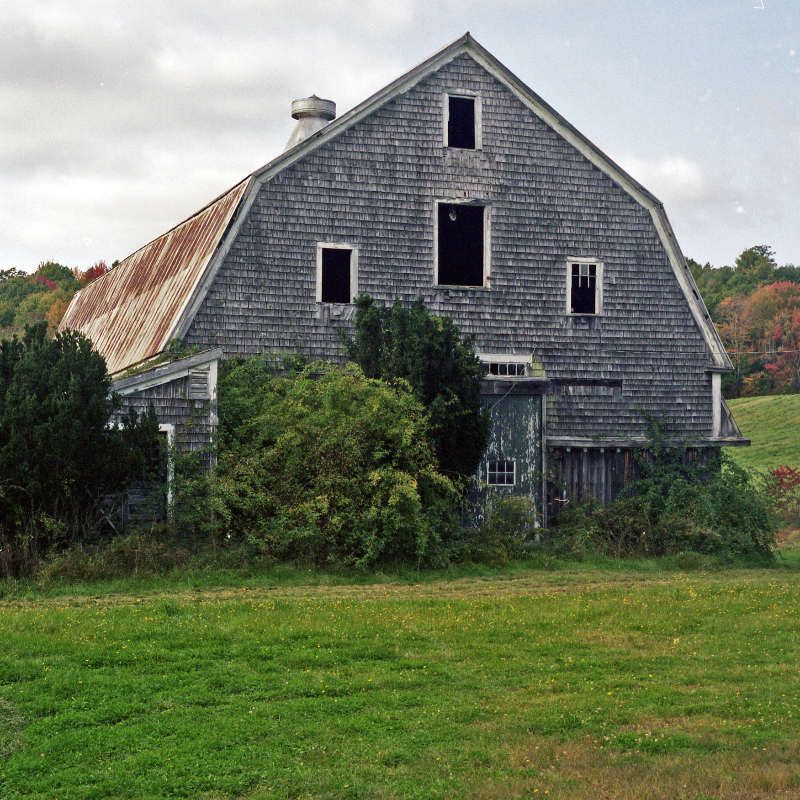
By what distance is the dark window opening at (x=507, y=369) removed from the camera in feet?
70.8

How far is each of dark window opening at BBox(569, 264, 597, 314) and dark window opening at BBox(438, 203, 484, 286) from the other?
2.08m

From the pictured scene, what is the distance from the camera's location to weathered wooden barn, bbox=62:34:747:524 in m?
20.5

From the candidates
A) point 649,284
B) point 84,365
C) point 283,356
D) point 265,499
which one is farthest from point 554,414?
point 84,365

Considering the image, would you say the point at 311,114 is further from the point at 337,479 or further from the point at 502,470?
the point at 337,479

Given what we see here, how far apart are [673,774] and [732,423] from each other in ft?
53.9

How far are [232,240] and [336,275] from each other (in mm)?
2236

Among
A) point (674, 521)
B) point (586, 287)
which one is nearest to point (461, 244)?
point (586, 287)

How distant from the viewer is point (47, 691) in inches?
344

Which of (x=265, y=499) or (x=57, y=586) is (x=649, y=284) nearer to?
(x=265, y=499)

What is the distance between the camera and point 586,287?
22.3 meters

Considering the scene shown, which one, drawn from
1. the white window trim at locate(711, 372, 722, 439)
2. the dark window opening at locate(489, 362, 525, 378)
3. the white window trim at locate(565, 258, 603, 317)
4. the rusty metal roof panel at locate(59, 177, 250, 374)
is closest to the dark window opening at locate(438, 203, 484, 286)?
the dark window opening at locate(489, 362, 525, 378)

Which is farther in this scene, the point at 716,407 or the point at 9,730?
the point at 716,407

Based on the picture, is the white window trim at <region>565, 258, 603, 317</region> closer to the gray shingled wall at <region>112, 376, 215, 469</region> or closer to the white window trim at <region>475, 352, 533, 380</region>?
the white window trim at <region>475, 352, 533, 380</region>

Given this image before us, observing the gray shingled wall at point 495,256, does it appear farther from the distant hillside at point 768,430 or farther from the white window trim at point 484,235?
the distant hillside at point 768,430
